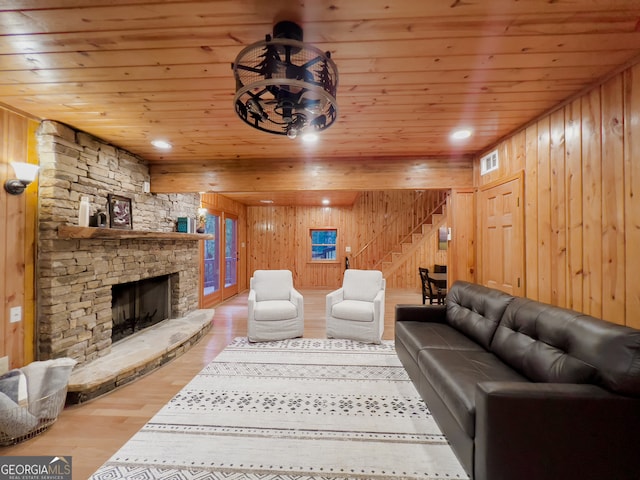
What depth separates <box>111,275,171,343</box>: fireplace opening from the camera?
3.60 m

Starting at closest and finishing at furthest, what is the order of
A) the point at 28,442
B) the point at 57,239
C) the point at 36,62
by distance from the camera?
the point at 36,62 → the point at 28,442 → the point at 57,239

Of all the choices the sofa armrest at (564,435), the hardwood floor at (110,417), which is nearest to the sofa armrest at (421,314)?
the sofa armrest at (564,435)

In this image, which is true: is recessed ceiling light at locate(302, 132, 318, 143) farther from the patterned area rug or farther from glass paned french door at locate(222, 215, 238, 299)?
glass paned french door at locate(222, 215, 238, 299)

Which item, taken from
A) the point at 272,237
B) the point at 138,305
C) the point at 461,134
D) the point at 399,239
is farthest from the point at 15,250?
the point at 399,239

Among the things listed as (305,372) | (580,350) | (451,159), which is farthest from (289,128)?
(451,159)

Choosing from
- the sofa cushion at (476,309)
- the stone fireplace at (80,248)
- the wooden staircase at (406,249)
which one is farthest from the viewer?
the wooden staircase at (406,249)

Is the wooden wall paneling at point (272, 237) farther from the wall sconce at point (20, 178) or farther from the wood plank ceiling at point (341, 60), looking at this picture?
the wall sconce at point (20, 178)

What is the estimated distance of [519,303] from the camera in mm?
2277

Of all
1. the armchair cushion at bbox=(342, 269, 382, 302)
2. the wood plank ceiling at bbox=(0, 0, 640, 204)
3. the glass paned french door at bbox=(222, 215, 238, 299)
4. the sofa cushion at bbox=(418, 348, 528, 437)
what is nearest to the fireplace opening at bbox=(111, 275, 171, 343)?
the wood plank ceiling at bbox=(0, 0, 640, 204)

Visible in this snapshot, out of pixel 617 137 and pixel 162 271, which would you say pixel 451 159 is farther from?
pixel 162 271

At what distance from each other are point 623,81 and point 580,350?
68.1 inches

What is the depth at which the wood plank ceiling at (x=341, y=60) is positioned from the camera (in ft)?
4.61

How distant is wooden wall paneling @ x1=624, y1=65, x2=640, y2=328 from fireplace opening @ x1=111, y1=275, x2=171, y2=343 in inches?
188

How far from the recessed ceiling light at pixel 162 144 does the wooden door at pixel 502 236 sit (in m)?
3.82
